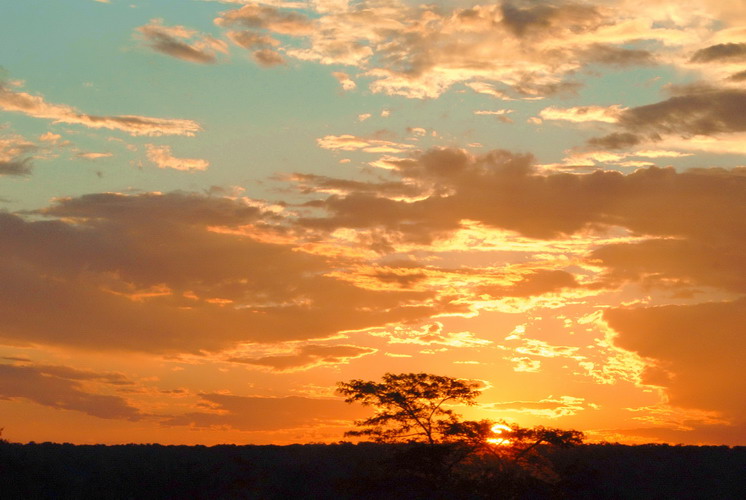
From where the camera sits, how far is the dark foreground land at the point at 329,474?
41500mm

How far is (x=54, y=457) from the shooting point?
63719 mm

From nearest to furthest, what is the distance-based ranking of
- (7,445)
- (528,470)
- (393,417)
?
(528,470), (393,417), (7,445)

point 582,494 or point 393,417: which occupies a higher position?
point 393,417

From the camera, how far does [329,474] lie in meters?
64.6

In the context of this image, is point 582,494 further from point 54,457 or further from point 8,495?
point 54,457

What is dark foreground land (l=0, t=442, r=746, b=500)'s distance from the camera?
41.5m

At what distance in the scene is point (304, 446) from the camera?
77.4 meters

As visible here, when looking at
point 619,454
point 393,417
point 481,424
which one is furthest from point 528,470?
point 619,454

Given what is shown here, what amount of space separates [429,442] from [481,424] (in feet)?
8.95

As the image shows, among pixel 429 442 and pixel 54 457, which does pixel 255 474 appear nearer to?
pixel 54 457

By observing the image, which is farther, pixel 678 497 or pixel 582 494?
pixel 678 497

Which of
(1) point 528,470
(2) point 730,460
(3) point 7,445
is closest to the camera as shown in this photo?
(1) point 528,470

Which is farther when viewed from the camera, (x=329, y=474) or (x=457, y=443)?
(x=329, y=474)

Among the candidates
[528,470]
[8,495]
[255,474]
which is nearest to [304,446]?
[255,474]
